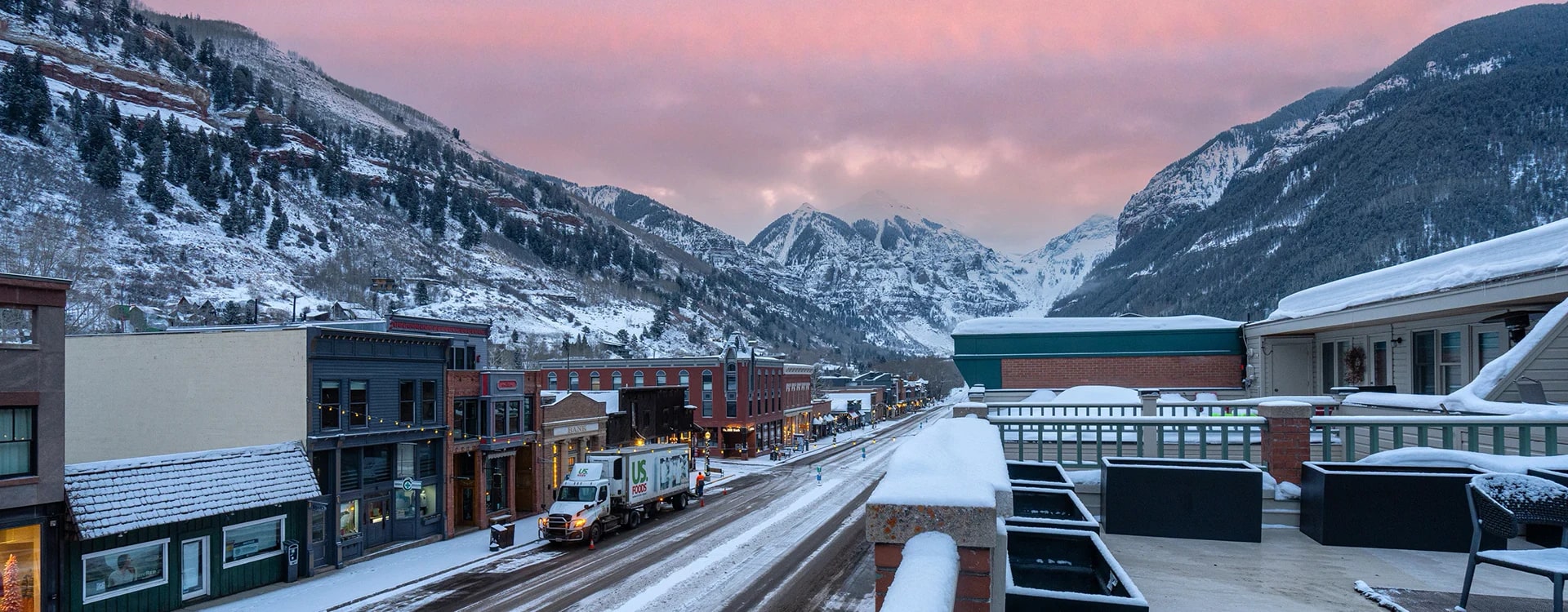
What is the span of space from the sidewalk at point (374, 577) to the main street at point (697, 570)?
2.42 ft

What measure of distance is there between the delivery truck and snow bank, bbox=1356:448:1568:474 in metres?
27.0

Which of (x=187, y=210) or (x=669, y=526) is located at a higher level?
(x=187, y=210)

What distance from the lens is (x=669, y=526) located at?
33.7m

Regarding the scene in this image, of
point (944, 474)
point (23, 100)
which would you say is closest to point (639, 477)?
point (944, 474)

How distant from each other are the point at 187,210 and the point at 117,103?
50452 millimetres

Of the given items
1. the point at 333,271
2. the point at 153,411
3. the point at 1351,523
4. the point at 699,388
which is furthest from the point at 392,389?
the point at 333,271

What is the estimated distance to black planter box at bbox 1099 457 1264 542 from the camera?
7195 millimetres

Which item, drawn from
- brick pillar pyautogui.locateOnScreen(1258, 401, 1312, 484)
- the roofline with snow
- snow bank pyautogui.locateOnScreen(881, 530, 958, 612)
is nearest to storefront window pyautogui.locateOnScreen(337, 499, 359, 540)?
brick pillar pyautogui.locateOnScreen(1258, 401, 1312, 484)

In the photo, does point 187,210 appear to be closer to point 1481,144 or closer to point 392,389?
point 392,389

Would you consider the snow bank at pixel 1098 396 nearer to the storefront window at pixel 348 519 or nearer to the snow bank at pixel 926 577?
the snow bank at pixel 926 577

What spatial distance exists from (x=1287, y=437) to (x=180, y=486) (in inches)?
1058

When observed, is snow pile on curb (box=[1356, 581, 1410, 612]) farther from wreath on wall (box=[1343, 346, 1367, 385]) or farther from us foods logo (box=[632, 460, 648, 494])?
us foods logo (box=[632, 460, 648, 494])

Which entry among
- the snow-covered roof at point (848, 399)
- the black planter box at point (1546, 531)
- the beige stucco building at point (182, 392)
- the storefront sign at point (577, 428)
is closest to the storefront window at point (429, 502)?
the beige stucco building at point (182, 392)

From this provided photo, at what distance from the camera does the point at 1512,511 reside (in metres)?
4.77
